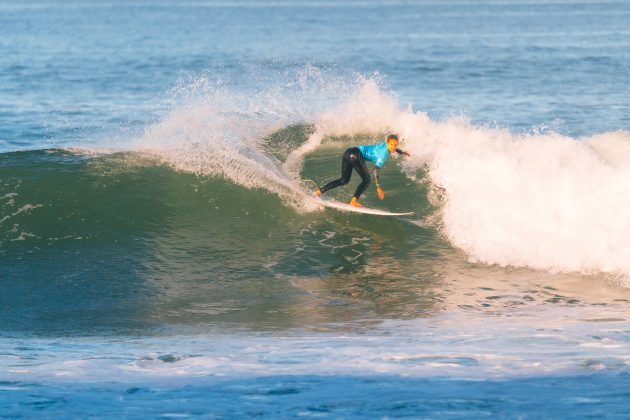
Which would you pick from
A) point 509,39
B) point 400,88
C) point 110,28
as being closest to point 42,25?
point 110,28

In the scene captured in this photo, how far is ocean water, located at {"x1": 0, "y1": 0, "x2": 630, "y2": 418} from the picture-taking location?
7781mm

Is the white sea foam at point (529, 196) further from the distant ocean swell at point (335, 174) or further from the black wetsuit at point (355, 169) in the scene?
the black wetsuit at point (355, 169)

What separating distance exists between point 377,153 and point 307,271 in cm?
226

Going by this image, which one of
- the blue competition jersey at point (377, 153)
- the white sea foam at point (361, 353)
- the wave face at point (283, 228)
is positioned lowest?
the white sea foam at point (361, 353)

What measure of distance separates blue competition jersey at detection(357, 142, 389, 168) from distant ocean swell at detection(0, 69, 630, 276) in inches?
48.4

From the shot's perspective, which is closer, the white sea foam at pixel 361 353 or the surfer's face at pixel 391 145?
the white sea foam at pixel 361 353

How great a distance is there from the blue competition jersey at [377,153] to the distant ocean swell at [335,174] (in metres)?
1.23

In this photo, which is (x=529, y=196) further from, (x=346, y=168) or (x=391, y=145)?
(x=346, y=168)

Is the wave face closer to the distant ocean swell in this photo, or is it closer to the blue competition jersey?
the distant ocean swell

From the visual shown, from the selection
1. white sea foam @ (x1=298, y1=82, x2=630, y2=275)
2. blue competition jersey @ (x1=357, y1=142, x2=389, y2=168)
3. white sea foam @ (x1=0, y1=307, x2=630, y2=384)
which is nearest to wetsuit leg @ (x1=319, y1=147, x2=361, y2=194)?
blue competition jersey @ (x1=357, y1=142, x2=389, y2=168)

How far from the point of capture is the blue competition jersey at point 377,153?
1295cm

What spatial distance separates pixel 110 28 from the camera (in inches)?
2717

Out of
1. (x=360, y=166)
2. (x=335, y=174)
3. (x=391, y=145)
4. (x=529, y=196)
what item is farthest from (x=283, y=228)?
(x=529, y=196)

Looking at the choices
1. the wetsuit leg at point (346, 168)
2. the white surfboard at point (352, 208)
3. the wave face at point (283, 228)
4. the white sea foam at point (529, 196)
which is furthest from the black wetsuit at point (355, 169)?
the white sea foam at point (529, 196)
